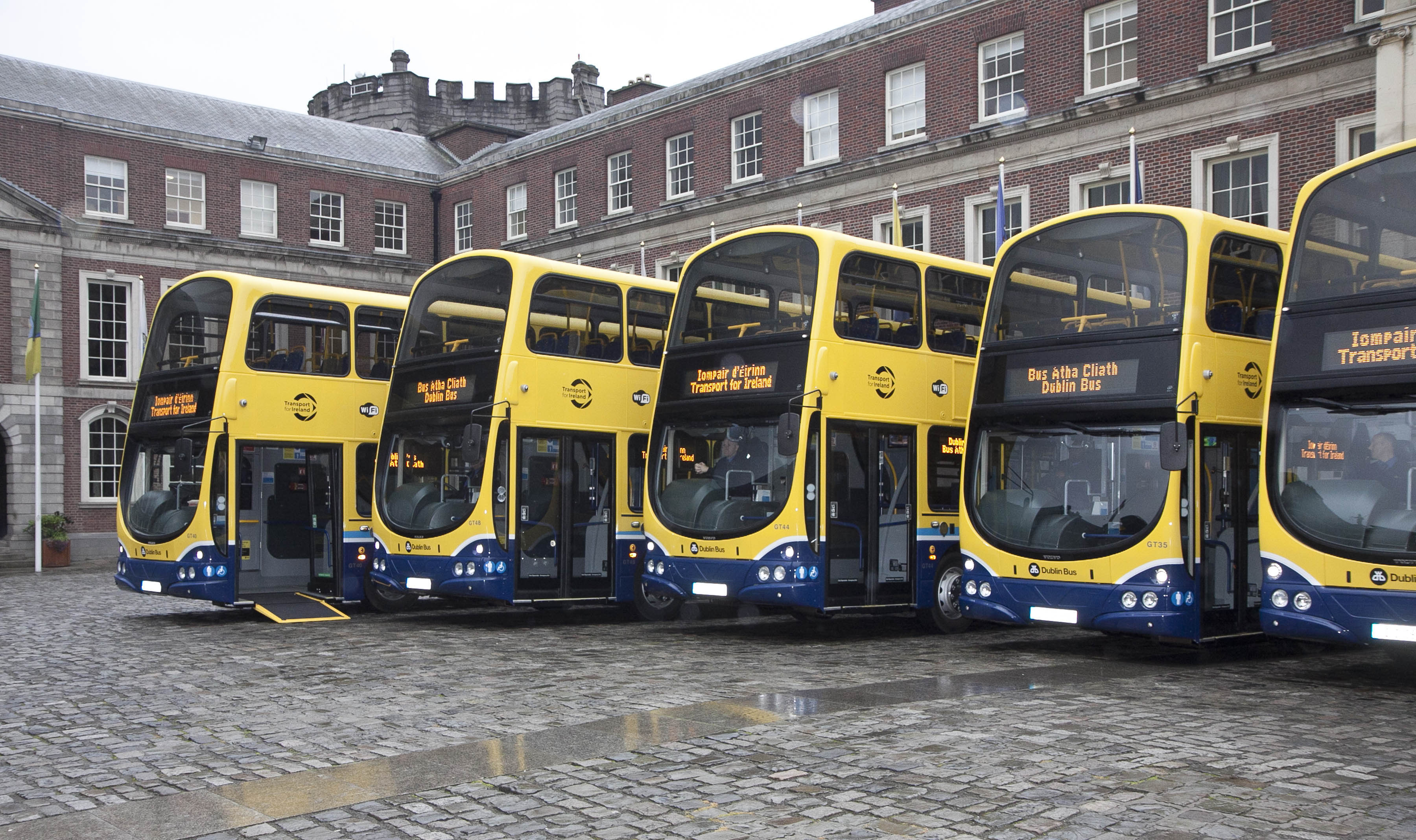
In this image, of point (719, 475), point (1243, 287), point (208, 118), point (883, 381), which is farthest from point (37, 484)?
point (1243, 287)

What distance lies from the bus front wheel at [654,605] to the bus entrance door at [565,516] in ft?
1.36

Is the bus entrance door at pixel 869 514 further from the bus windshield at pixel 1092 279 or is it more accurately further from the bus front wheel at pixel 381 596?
the bus front wheel at pixel 381 596

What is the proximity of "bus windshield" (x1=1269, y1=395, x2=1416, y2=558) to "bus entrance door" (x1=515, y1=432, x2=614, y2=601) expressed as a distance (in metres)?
7.65

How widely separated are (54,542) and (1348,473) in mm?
29833

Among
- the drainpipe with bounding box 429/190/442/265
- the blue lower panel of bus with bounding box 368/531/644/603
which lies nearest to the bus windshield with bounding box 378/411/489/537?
the blue lower panel of bus with bounding box 368/531/644/603

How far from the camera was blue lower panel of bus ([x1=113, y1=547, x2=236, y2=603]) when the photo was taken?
50.6ft

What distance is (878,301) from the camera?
14.0m

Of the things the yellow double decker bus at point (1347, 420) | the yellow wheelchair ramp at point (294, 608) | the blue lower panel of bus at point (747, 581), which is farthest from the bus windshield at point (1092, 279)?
the yellow wheelchair ramp at point (294, 608)

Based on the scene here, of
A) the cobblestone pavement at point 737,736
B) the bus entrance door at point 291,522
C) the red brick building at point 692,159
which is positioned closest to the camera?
the cobblestone pavement at point 737,736

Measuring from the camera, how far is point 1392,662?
1245cm

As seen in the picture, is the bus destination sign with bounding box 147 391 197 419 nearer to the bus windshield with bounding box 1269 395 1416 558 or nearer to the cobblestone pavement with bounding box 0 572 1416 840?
the cobblestone pavement with bounding box 0 572 1416 840

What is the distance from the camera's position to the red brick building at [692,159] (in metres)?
21.8

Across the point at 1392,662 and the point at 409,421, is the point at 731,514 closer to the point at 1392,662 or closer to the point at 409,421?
the point at 409,421

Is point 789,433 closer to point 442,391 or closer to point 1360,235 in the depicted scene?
point 442,391
